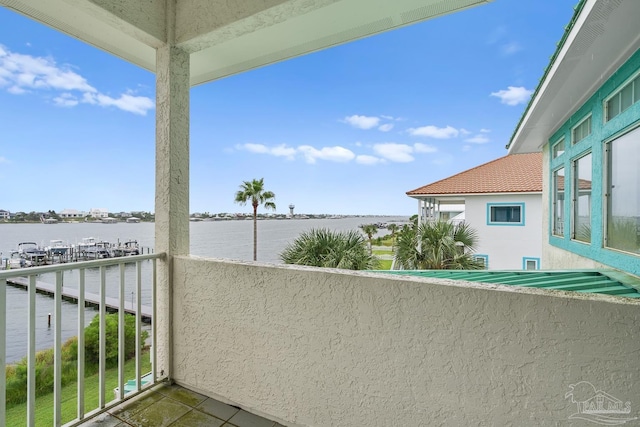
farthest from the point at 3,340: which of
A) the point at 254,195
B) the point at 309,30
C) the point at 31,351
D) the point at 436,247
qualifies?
the point at 254,195

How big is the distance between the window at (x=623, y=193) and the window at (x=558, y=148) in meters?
1.93

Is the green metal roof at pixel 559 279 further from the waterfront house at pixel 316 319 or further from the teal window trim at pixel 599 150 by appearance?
the waterfront house at pixel 316 319

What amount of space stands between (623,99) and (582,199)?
1.65 metres

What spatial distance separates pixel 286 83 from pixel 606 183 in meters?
12.2

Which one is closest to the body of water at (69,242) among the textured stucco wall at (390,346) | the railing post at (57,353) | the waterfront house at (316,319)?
the railing post at (57,353)

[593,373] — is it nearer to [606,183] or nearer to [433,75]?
[606,183]

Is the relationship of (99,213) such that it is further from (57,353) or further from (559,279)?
(559,279)

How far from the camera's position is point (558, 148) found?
494 centimetres

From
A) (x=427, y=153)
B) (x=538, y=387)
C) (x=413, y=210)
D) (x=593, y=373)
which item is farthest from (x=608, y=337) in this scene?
(x=427, y=153)

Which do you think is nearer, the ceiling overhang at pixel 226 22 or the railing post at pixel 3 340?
the railing post at pixel 3 340

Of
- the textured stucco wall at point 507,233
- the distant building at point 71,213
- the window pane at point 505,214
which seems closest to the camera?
the distant building at point 71,213

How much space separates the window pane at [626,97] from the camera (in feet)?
8.60

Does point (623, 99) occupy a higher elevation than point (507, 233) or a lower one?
higher

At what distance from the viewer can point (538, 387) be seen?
1201mm
